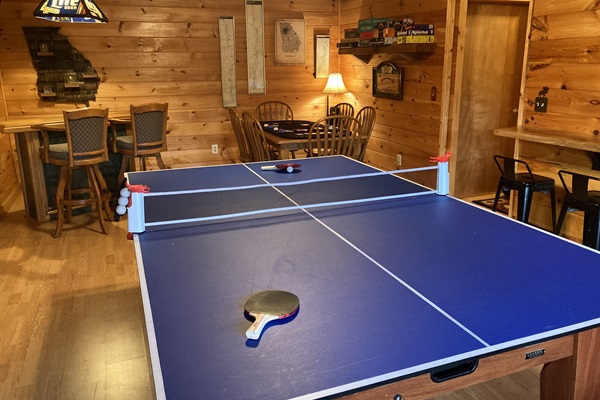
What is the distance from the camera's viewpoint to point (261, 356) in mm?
1098

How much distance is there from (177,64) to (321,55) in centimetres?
188

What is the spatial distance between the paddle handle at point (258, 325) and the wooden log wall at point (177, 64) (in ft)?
16.2

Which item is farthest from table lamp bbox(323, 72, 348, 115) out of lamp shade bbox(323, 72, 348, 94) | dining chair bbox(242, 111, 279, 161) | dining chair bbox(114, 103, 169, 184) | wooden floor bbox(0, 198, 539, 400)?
wooden floor bbox(0, 198, 539, 400)

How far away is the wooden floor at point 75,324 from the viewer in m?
2.20

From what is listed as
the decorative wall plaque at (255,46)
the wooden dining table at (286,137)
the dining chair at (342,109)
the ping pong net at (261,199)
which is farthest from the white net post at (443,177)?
the decorative wall plaque at (255,46)

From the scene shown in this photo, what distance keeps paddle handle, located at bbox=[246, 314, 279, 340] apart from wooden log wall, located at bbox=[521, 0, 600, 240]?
120 inches

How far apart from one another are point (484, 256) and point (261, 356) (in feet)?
2.95

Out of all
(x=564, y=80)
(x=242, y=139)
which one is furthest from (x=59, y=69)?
(x=564, y=80)

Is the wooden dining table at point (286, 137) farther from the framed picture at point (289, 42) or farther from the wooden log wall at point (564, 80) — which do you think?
the wooden log wall at point (564, 80)

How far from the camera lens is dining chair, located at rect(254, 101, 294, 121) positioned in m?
6.23

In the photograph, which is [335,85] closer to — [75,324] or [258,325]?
[75,324]

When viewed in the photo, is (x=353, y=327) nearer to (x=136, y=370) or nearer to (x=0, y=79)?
(x=136, y=370)

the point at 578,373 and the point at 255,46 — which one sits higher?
the point at 255,46

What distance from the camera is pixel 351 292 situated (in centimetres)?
139
